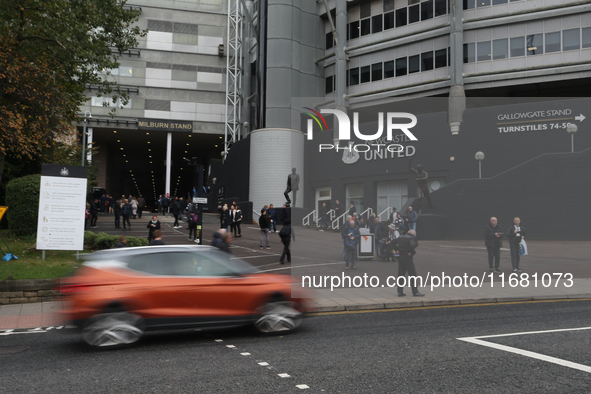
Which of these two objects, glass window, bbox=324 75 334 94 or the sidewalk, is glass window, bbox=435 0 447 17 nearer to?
glass window, bbox=324 75 334 94

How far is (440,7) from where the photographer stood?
34.3m

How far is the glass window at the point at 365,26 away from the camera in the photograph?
125ft

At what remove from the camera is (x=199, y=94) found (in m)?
55.8

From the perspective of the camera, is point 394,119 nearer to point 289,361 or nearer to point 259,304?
point 259,304

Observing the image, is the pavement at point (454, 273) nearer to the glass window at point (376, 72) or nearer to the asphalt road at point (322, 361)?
the asphalt road at point (322, 361)

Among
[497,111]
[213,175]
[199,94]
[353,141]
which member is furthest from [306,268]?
[199,94]

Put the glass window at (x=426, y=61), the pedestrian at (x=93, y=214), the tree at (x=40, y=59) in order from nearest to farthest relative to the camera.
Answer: the tree at (x=40, y=59), the pedestrian at (x=93, y=214), the glass window at (x=426, y=61)

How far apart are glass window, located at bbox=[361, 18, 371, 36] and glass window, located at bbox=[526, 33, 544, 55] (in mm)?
11157

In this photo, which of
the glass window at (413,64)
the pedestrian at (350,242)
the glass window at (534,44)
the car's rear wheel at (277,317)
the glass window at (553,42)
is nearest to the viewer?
the car's rear wheel at (277,317)

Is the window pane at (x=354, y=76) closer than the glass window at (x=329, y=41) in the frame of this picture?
Yes

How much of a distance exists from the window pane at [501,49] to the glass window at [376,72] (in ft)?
25.6

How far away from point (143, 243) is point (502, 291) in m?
11.5

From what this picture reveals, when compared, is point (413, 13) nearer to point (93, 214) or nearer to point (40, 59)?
point (93, 214)

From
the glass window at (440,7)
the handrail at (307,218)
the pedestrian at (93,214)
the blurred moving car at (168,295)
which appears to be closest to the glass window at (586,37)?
the glass window at (440,7)
